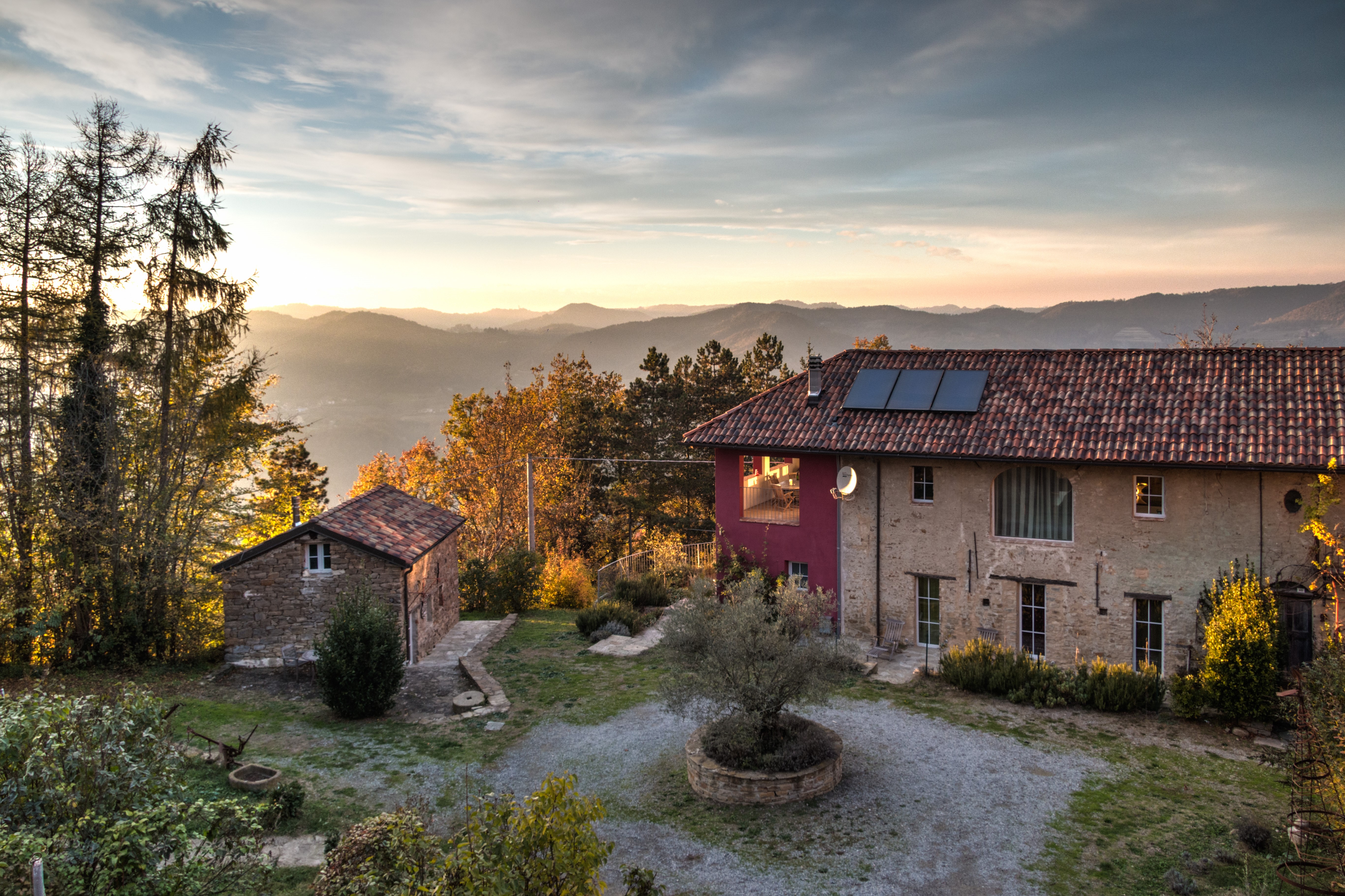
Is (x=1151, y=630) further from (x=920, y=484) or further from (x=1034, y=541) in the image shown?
(x=920, y=484)

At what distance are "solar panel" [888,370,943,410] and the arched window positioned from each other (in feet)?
8.81

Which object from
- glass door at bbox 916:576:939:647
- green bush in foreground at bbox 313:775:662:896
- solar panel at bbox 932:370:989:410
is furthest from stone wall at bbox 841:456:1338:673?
green bush in foreground at bbox 313:775:662:896

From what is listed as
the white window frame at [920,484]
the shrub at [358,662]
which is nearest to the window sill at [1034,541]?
the white window frame at [920,484]

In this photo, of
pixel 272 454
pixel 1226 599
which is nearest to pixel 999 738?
pixel 1226 599

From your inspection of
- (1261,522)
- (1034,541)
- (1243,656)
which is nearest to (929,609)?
(1034,541)

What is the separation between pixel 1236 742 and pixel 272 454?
26760 mm

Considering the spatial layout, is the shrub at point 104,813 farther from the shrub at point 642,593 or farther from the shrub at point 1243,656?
the shrub at point 642,593

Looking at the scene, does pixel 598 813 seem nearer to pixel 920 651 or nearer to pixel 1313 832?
pixel 1313 832

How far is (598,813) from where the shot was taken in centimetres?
614

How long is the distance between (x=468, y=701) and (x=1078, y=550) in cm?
1330

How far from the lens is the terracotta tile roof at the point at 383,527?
17.4 meters

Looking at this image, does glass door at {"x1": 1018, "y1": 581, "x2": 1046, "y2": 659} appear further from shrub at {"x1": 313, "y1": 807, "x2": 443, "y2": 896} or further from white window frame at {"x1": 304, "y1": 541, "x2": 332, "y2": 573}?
white window frame at {"x1": 304, "y1": 541, "x2": 332, "y2": 573}

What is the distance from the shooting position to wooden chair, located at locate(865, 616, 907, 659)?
1864 cm

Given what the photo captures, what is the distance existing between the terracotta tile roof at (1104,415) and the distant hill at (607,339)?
Answer: 2926 inches
